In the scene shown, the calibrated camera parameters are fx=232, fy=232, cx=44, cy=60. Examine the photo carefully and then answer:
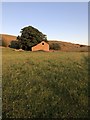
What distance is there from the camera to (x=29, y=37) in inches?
4705

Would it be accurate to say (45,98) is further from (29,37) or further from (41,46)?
(29,37)

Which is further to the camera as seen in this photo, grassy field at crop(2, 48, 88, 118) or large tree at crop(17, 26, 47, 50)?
large tree at crop(17, 26, 47, 50)

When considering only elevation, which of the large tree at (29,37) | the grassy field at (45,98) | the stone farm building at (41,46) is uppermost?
the large tree at (29,37)

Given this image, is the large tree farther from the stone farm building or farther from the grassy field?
the grassy field

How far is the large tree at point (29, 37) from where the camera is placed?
11619 cm

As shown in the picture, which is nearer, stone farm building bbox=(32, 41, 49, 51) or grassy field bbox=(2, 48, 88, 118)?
grassy field bbox=(2, 48, 88, 118)

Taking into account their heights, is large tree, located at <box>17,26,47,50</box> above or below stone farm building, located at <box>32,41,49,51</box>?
above

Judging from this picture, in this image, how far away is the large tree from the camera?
11619 centimetres

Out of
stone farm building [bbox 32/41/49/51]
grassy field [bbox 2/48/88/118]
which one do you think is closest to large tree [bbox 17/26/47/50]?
stone farm building [bbox 32/41/49/51]

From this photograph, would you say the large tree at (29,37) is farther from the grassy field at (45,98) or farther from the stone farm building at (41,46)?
the grassy field at (45,98)

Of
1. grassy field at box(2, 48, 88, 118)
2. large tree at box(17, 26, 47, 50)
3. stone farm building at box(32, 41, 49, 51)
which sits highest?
large tree at box(17, 26, 47, 50)

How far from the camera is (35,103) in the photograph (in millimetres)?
12984

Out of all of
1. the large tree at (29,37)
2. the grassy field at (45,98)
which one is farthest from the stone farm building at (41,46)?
the grassy field at (45,98)

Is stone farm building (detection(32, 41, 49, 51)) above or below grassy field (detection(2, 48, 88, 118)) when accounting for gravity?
above
